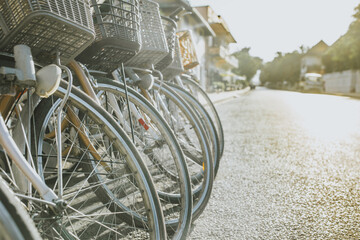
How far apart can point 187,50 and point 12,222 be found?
3173 millimetres

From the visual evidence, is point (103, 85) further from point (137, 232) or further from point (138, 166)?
point (137, 232)

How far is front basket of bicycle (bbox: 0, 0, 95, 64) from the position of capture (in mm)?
1256

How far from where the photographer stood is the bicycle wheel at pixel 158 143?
175 cm

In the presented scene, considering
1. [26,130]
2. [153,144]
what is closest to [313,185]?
[153,144]

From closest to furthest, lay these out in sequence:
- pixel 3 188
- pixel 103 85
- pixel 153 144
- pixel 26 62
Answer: pixel 3 188 < pixel 26 62 < pixel 103 85 < pixel 153 144

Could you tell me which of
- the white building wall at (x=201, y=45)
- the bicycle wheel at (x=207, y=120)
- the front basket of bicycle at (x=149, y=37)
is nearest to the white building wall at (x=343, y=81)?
the white building wall at (x=201, y=45)

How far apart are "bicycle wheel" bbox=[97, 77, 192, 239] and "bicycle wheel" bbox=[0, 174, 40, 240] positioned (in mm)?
1014

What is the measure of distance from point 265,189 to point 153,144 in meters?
1.26

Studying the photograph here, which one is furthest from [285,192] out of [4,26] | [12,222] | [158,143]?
[12,222]

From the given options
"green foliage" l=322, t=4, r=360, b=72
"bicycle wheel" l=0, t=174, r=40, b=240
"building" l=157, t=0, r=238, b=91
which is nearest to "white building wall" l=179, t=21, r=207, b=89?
"building" l=157, t=0, r=238, b=91

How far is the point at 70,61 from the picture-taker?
1.64 meters

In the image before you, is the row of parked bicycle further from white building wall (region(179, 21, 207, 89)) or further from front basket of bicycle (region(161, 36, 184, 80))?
white building wall (region(179, 21, 207, 89))

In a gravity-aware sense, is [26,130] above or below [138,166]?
above

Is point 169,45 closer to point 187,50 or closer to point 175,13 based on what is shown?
point 175,13
